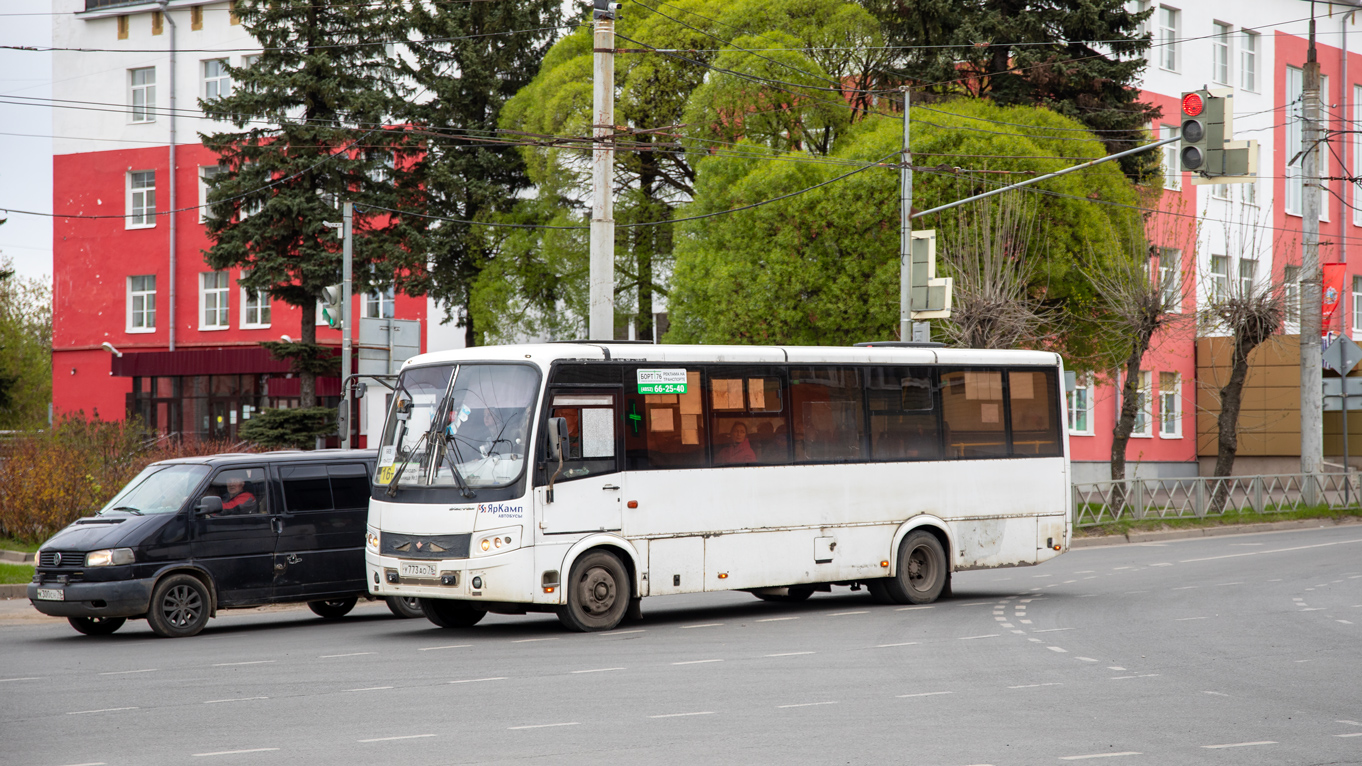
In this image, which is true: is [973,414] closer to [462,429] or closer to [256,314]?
[462,429]

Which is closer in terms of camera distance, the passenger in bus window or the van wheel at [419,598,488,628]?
the van wheel at [419,598,488,628]

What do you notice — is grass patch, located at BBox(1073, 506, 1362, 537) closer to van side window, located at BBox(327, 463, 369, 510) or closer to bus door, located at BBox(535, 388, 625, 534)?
bus door, located at BBox(535, 388, 625, 534)

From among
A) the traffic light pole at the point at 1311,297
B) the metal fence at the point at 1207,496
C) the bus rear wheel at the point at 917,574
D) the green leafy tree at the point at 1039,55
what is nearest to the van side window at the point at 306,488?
the bus rear wheel at the point at 917,574

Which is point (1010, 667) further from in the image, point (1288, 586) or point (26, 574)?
point (26, 574)

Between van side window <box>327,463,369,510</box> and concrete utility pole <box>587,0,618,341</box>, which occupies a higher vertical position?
concrete utility pole <box>587,0,618,341</box>

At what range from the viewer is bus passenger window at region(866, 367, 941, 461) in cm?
1683

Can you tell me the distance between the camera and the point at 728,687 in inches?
421

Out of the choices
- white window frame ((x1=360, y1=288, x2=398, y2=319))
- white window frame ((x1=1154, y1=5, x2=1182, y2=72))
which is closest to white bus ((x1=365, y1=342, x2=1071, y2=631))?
white window frame ((x1=360, y1=288, x2=398, y2=319))

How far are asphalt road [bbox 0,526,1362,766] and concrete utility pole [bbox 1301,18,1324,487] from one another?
20864mm

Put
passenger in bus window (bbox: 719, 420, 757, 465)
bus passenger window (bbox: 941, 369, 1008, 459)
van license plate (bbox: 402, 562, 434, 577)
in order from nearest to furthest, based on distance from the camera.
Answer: van license plate (bbox: 402, 562, 434, 577) < passenger in bus window (bbox: 719, 420, 757, 465) < bus passenger window (bbox: 941, 369, 1008, 459)

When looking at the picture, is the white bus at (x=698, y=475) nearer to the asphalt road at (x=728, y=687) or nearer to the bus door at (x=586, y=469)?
the bus door at (x=586, y=469)

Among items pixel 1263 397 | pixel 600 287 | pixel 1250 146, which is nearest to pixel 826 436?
pixel 600 287

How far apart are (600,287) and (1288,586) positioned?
1032cm

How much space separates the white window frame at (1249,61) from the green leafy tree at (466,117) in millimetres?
26837
